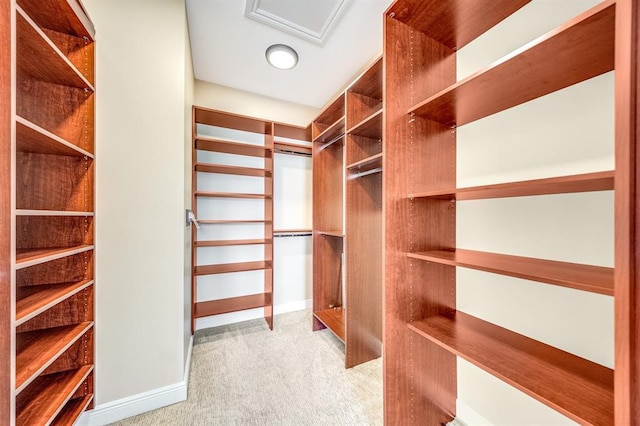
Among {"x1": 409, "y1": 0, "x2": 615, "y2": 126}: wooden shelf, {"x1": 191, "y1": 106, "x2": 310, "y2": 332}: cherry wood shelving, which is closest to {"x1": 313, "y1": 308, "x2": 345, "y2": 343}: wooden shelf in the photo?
{"x1": 191, "y1": 106, "x2": 310, "y2": 332}: cherry wood shelving

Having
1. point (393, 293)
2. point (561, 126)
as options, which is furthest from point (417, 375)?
point (561, 126)

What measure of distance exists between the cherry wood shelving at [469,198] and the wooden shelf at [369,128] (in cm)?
42

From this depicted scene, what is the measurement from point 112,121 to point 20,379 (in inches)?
49.6

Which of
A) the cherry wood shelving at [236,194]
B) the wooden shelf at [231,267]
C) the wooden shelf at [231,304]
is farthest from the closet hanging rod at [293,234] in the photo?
the wooden shelf at [231,304]

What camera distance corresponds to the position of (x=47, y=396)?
1.09 meters

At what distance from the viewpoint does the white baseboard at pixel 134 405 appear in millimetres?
1358

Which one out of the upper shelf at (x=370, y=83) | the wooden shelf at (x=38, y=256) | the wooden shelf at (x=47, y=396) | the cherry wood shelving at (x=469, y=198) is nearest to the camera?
the cherry wood shelving at (x=469, y=198)

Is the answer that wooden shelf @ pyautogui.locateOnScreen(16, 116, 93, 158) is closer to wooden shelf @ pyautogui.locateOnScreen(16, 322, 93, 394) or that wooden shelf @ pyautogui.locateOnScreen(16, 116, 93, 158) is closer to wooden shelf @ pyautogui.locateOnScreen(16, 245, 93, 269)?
wooden shelf @ pyautogui.locateOnScreen(16, 245, 93, 269)

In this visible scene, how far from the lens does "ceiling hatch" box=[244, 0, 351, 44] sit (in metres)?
1.65

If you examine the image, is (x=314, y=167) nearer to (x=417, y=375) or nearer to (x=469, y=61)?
(x=469, y=61)

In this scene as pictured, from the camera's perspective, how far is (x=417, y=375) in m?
1.26

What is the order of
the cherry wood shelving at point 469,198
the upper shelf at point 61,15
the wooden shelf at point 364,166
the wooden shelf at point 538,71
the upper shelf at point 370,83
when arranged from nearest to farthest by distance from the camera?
the cherry wood shelving at point 469,198
the wooden shelf at point 538,71
the upper shelf at point 61,15
the upper shelf at point 370,83
the wooden shelf at point 364,166

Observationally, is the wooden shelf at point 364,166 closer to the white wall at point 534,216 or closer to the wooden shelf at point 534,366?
the white wall at point 534,216

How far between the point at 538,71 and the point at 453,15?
0.51 metres
